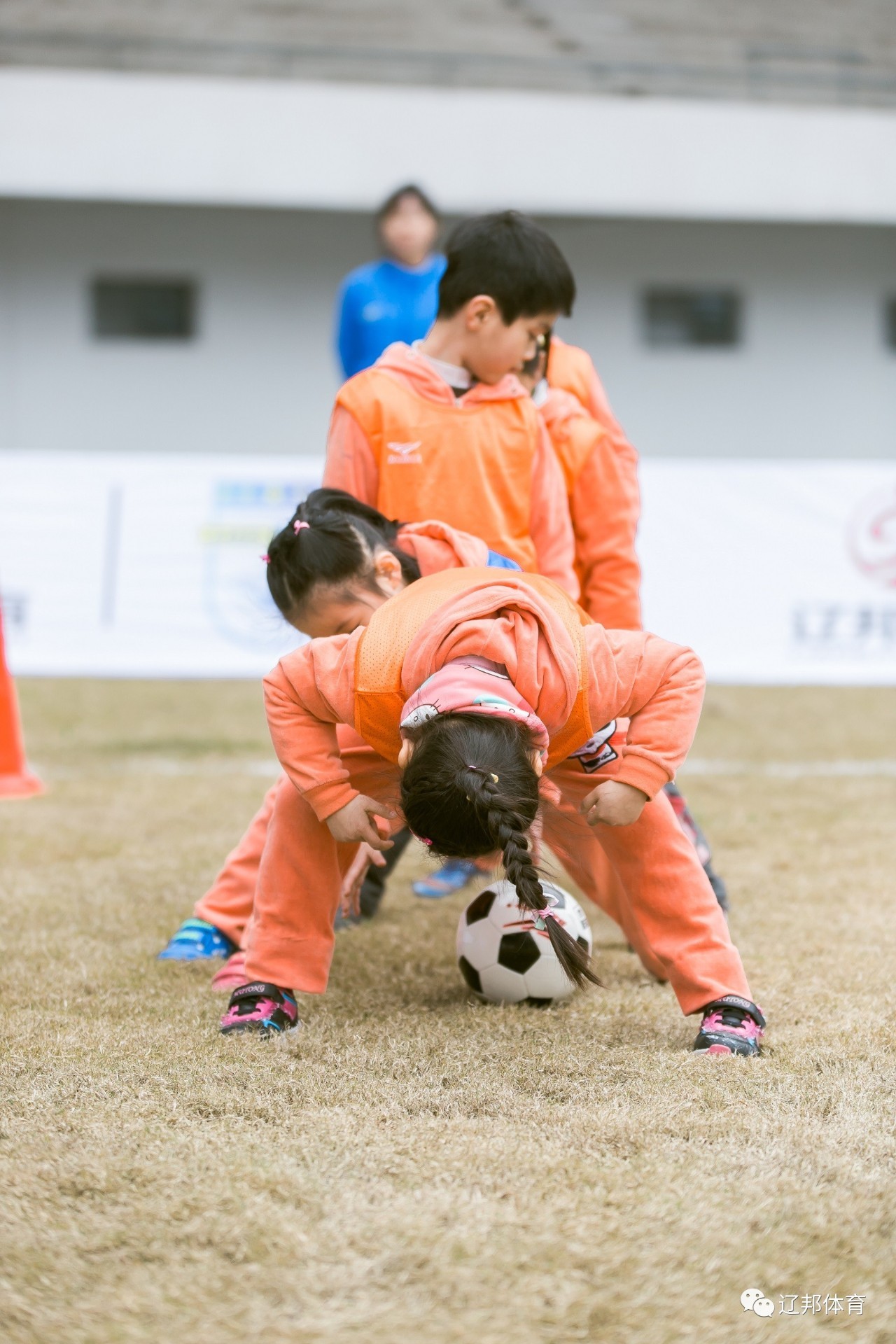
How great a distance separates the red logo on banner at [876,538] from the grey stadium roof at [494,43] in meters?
7.37

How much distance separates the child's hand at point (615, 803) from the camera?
1.99 m

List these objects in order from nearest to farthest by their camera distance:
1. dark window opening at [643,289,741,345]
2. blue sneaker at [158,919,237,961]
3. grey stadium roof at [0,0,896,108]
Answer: blue sneaker at [158,919,237,961], grey stadium roof at [0,0,896,108], dark window opening at [643,289,741,345]

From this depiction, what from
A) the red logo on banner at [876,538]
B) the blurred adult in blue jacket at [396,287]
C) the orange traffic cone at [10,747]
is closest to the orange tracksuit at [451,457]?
the blurred adult in blue jacket at [396,287]

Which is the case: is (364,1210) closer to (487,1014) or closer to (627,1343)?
(627,1343)

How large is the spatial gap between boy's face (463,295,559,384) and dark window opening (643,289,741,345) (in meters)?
10.8

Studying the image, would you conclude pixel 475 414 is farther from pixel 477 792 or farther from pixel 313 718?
pixel 477 792

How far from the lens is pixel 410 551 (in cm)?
241

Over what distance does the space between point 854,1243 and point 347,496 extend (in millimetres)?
1505

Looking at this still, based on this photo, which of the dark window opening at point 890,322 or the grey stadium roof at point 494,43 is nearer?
the grey stadium roof at point 494,43

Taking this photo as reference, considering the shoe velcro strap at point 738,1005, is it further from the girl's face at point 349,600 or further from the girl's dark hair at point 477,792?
the girl's face at point 349,600

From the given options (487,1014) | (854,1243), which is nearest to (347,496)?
(487,1014)

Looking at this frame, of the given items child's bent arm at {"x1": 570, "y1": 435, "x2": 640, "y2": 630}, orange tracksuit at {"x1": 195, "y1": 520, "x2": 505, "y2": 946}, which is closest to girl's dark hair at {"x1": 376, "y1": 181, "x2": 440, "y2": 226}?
child's bent arm at {"x1": 570, "y1": 435, "x2": 640, "y2": 630}

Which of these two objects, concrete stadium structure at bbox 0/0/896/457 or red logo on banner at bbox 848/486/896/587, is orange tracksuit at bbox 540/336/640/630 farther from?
concrete stadium structure at bbox 0/0/896/457

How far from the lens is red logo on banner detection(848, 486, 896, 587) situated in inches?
227
